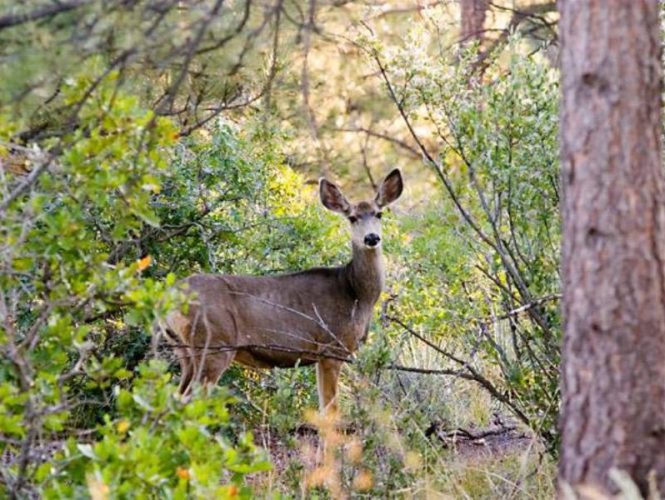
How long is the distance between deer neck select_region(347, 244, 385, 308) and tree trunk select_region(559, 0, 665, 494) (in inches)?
205

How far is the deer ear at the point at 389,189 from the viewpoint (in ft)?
33.2

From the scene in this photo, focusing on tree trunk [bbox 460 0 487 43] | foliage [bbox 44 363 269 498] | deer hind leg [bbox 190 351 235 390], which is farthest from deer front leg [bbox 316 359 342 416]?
tree trunk [bbox 460 0 487 43]

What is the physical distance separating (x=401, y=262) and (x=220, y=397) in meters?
6.69

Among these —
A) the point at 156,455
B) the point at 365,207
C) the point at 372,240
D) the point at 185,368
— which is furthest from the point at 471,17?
the point at 156,455

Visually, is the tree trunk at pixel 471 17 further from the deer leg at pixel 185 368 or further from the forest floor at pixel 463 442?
the deer leg at pixel 185 368

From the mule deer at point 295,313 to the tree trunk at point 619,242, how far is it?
3.71 meters

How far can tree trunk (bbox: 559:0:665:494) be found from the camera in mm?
4762

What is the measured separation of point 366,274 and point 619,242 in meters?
5.38

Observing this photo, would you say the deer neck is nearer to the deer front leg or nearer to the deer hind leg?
the deer front leg

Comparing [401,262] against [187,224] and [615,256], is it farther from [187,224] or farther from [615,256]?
[615,256]

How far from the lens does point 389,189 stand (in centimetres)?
1021

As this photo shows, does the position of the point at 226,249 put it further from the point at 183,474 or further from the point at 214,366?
the point at 183,474

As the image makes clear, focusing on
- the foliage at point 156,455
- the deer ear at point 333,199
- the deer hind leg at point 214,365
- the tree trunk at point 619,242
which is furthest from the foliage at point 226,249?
the tree trunk at point 619,242

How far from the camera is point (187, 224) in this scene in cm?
970
